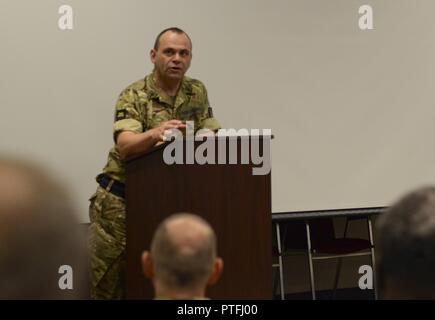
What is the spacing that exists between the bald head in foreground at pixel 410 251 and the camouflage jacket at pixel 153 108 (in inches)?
79.6

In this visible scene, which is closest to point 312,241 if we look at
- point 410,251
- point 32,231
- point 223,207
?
point 223,207

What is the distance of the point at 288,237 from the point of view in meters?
4.60

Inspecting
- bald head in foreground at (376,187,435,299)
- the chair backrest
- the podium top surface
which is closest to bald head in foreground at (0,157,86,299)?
bald head in foreground at (376,187,435,299)

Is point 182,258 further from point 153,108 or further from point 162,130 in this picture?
point 153,108

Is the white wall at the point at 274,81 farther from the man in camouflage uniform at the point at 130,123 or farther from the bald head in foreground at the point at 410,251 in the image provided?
the bald head in foreground at the point at 410,251

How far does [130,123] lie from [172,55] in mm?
388

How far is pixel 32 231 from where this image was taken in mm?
889

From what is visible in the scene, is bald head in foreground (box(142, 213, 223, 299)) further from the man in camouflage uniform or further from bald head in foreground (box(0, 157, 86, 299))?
the man in camouflage uniform

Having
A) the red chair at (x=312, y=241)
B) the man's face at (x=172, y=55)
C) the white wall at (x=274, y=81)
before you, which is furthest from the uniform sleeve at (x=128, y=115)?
the red chair at (x=312, y=241)

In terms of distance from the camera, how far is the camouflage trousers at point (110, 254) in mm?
3027

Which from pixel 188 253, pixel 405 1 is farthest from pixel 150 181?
pixel 405 1

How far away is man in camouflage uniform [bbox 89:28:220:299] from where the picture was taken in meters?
3.03

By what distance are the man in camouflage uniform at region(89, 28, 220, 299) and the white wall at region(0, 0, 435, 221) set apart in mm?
781

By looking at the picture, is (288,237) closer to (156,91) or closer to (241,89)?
(241,89)
